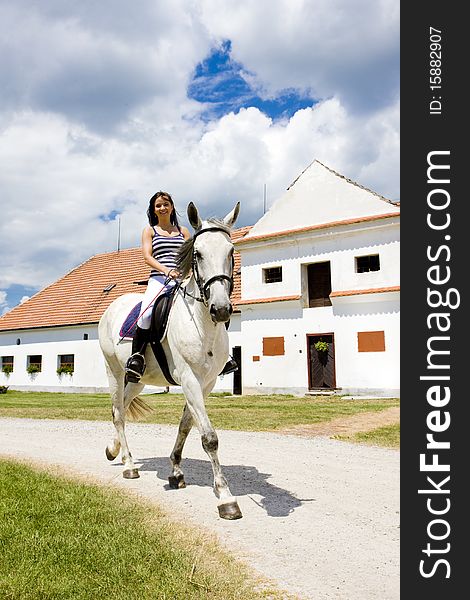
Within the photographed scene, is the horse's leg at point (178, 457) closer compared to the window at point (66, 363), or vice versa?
the horse's leg at point (178, 457)

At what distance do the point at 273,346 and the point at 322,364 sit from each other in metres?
2.54

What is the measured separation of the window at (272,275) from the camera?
26.3m

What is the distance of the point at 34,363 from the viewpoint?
33688 millimetres

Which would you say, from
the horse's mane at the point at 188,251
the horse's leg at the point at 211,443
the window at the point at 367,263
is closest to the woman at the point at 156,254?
the horse's mane at the point at 188,251

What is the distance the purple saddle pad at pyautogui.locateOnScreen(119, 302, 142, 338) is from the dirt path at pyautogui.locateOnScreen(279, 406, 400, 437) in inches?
198

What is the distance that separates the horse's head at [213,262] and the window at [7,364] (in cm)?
3300

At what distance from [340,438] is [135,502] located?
5.56 m

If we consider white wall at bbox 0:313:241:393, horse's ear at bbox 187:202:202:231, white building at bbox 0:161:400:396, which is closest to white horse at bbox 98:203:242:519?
horse's ear at bbox 187:202:202:231

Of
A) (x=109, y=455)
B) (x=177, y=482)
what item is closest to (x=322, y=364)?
(x=109, y=455)

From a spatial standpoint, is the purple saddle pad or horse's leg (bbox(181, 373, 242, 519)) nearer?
horse's leg (bbox(181, 373, 242, 519))

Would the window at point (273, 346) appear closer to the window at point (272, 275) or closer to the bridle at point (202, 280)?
the window at point (272, 275)

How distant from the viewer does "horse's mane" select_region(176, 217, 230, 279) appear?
515 centimetres

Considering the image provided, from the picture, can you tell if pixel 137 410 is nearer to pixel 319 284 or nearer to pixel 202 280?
pixel 202 280

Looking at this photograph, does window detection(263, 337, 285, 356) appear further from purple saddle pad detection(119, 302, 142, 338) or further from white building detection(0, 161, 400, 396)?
purple saddle pad detection(119, 302, 142, 338)
